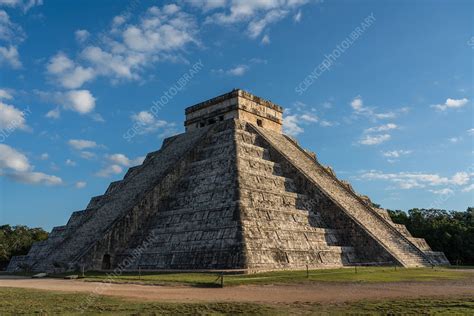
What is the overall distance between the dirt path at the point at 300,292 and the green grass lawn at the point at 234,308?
92 centimetres

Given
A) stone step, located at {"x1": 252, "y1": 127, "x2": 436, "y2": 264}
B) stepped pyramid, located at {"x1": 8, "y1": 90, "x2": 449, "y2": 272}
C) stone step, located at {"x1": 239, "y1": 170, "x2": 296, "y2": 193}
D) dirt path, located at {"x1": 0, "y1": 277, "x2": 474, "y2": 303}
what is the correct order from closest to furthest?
dirt path, located at {"x1": 0, "y1": 277, "x2": 474, "y2": 303} → stepped pyramid, located at {"x1": 8, "y1": 90, "x2": 449, "y2": 272} → stone step, located at {"x1": 239, "y1": 170, "x2": 296, "y2": 193} → stone step, located at {"x1": 252, "y1": 127, "x2": 436, "y2": 264}

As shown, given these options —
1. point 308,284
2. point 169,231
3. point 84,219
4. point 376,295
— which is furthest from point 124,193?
point 376,295

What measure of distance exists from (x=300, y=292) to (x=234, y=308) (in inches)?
136

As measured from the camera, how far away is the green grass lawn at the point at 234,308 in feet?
27.6

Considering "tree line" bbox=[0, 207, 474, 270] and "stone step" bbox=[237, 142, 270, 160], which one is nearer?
"stone step" bbox=[237, 142, 270, 160]

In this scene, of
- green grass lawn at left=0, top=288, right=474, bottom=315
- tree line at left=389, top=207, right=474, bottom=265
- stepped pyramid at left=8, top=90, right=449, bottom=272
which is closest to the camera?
green grass lawn at left=0, top=288, right=474, bottom=315

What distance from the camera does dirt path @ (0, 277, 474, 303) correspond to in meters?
10.5

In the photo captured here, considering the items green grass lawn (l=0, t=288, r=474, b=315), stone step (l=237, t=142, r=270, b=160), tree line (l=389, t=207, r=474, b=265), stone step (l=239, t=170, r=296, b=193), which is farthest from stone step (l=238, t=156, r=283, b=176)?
tree line (l=389, t=207, r=474, b=265)

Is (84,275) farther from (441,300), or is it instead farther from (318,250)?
(441,300)

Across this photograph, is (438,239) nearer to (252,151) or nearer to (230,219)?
(252,151)

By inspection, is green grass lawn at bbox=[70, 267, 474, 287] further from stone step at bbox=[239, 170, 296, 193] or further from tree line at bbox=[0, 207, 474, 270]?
tree line at bbox=[0, 207, 474, 270]

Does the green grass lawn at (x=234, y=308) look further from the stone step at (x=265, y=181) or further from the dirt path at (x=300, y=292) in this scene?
the stone step at (x=265, y=181)

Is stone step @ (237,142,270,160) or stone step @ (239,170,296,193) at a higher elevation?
stone step @ (237,142,270,160)

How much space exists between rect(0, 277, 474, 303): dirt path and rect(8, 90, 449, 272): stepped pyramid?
4.17 metres
